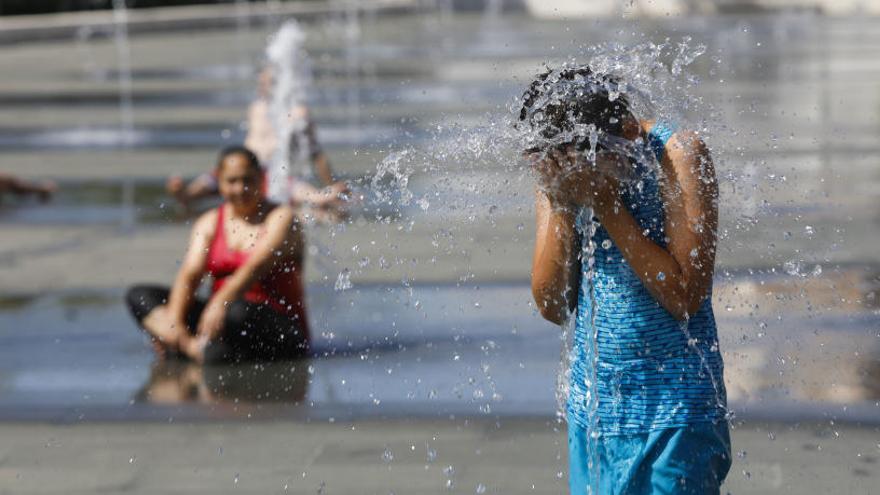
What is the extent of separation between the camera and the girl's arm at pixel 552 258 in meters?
3.13

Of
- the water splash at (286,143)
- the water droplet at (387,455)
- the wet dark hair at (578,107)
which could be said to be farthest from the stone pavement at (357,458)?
the water splash at (286,143)

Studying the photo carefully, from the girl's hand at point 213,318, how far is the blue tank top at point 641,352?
3274 millimetres

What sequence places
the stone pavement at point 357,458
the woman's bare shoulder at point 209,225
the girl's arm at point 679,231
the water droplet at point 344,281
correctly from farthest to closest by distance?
the water droplet at point 344,281 < the woman's bare shoulder at point 209,225 < the stone pavement at point 357,458 < the girl's arm at point 679,231

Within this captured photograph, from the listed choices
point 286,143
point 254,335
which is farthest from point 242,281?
point 286,143

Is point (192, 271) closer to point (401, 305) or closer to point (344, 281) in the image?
point (344, 281)

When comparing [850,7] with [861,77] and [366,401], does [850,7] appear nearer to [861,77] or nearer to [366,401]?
[861,77]

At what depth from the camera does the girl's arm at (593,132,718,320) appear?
3064 millimetres

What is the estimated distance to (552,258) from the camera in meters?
3.18

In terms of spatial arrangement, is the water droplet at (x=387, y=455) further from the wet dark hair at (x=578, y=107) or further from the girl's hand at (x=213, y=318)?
the wet dark hair at (x=578, y=107)

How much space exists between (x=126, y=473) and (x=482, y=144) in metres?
2.03

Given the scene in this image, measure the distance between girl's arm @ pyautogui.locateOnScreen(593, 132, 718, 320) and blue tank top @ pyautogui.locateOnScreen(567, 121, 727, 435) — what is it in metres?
0.04

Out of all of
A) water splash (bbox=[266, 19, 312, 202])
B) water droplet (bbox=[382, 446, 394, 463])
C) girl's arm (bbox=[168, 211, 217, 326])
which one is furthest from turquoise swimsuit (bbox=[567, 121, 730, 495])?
water splash (bbox=[266, 19, 312, 202])

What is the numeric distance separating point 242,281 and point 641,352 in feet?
10.8

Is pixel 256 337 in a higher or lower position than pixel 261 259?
lower
